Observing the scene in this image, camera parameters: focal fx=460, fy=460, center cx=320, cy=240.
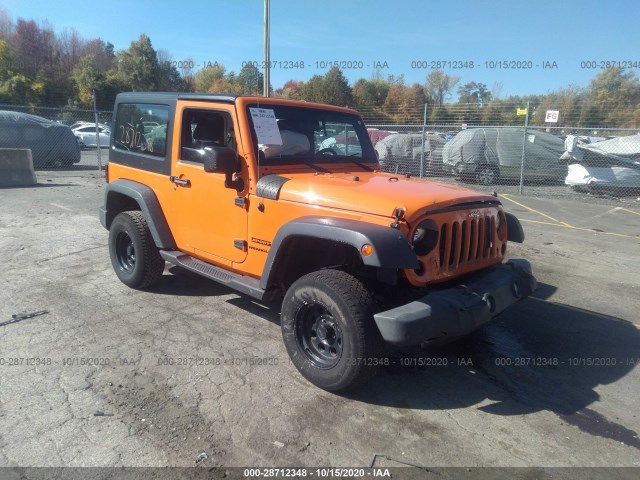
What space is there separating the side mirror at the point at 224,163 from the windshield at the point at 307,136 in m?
0.24

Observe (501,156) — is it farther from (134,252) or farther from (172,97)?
(134,252)

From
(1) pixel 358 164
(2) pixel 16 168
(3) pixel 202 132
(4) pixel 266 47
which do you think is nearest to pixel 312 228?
(1) pixel 358 164

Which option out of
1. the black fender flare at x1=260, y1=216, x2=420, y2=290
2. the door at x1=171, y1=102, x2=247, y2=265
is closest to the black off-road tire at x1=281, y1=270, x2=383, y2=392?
the black fender flare at x1=260, y1=216, x2=420, y2=290

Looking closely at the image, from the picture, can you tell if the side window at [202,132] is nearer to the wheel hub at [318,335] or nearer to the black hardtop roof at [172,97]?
the black hardtop roof at [172,97]

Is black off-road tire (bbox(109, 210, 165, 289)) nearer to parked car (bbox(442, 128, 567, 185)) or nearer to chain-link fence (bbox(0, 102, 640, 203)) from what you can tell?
chain-link fence (bbox(0, 102, 640, 203))

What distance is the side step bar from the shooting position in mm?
3797

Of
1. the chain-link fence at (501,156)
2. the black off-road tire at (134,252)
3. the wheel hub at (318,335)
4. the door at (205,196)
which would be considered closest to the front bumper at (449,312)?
the wheel hub at (318,335)

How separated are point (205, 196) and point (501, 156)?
12.8 metres

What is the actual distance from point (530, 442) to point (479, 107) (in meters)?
19.2

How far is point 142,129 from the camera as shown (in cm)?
503

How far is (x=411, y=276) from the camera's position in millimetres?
3150

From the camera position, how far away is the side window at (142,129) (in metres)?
4.67

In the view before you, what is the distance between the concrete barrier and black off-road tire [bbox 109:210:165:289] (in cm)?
926

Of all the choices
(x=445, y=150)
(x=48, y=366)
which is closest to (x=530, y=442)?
(x=48, y=366)
